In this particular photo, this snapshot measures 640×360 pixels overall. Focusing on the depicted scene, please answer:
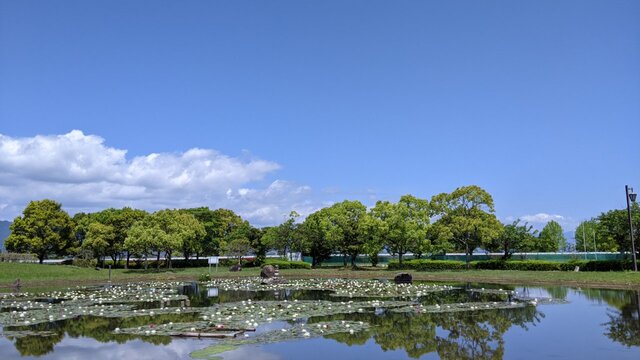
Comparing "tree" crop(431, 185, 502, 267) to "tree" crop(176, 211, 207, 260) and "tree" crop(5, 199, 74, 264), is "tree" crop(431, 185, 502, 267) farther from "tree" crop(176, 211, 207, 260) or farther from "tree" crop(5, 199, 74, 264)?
"tree" crop(5, 199, 74, 264)

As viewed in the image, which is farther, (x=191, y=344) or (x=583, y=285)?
(x=583, y=285)

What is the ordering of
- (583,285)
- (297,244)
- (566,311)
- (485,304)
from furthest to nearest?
(297,244) < (583,285) < (485,304) < (566,311)

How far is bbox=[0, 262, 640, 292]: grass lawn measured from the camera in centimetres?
3512

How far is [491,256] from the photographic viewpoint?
71.7m

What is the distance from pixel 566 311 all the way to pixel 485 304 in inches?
138

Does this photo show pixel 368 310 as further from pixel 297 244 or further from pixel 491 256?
pixel 491 256

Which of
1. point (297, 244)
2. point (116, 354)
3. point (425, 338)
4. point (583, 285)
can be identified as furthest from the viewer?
point (297, 244)

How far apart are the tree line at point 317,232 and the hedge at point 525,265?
2.06 metres

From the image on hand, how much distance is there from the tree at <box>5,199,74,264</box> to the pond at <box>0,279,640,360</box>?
38.1 m

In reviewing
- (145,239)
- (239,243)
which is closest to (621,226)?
(239,243)

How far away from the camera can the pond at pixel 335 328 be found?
14750 mm

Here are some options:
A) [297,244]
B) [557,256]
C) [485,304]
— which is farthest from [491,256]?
[485,304]

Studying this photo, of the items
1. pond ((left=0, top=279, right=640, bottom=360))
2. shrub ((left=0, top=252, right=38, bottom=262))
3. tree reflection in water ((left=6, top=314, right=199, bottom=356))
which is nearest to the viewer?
pond ((left=0, top=279, right=640, bottom=360))

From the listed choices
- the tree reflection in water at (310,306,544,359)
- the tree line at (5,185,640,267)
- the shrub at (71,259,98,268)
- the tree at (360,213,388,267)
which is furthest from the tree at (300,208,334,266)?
the tree reflection in water at (310,306,544,359)
